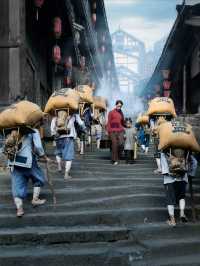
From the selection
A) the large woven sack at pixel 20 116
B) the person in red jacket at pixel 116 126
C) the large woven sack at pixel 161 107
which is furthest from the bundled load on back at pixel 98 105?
the large woven sack at pixel 20 116

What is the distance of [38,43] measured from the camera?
16812mm

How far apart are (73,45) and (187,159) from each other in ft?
43.0

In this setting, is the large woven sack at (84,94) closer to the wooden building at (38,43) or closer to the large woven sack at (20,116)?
the wooden building at (38,43)

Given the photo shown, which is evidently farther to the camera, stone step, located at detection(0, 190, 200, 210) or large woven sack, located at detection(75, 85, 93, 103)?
large woven sack, located at detection(75, 85, 93, 103)

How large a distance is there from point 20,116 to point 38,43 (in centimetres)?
957

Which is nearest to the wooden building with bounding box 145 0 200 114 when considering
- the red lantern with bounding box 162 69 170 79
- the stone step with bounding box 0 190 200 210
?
the red lantern with bounding box 162 69 170 79

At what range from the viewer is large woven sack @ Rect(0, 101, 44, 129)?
7.71 meters

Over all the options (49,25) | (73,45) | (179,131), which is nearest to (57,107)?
(179,131)

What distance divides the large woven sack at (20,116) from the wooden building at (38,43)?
57.3 inches

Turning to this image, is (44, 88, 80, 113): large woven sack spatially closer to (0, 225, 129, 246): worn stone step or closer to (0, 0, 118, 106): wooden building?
(0, 0, 118, 106): wooden building

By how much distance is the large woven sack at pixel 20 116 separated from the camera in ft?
25.3

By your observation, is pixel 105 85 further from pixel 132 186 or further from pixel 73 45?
pixel 132 186

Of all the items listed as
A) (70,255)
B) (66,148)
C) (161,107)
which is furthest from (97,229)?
(161,107)

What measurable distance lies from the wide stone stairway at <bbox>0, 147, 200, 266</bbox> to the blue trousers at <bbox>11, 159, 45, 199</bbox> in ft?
1.20
